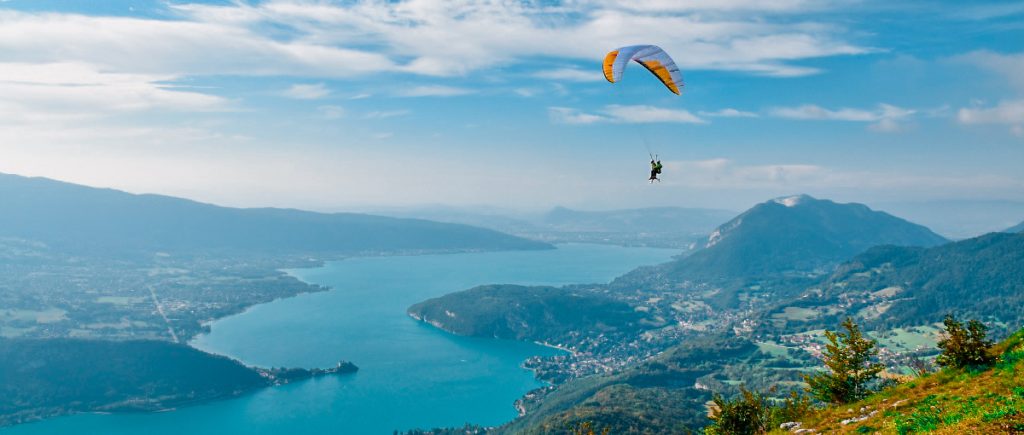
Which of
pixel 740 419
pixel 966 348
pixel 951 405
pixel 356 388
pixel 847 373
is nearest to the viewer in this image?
pixel 951 405

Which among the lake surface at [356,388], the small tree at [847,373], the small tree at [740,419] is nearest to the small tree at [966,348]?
the small tree at [847,373]

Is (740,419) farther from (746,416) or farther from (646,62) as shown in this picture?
(646,62)

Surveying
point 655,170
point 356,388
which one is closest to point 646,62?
point 655,170

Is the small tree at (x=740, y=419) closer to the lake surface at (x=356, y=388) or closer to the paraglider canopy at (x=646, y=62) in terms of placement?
the paraglider canopy at (x=646, y=62)

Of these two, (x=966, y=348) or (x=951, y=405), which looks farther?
(x=966, y=348)

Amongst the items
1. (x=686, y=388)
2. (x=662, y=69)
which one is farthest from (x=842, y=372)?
(x=686, y=388)

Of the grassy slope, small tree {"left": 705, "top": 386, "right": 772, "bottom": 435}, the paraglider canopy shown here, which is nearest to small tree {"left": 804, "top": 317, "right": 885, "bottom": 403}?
small tree {"left": 705, "top": 386, "right": 772, "bottom": 435}
